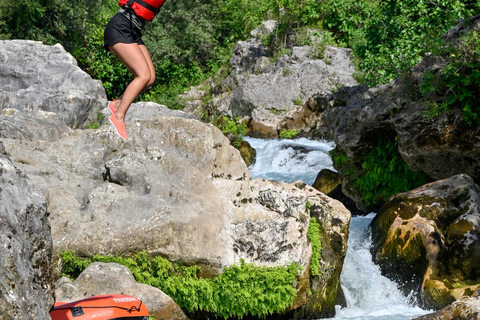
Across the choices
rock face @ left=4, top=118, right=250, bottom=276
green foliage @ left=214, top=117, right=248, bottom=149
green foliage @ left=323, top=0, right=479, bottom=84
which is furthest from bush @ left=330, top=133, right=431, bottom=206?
green foliage @ left=214, top=117, right=248, bottom=149

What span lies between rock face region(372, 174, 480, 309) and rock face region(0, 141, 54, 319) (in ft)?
21.5

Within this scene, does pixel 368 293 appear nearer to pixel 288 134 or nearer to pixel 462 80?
pixel 462 80

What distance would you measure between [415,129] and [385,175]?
1618mm

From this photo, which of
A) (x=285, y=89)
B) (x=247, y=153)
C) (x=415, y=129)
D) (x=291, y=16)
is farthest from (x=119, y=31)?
(x=291, y=16)

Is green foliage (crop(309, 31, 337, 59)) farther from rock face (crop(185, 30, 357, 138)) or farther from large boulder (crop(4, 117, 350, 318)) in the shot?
large boulder (crop(4, 117, 350, 318))

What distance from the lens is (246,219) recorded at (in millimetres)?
8555

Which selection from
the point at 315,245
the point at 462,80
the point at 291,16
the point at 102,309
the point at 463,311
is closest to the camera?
the point at 463,311

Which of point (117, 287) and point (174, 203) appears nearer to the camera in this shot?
point (117, 287)

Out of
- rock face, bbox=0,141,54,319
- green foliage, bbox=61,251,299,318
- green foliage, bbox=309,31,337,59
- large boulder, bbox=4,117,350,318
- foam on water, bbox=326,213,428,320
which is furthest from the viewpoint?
green foliage, bbox=309,31,337,59

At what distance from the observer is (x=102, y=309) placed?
6.07 meters

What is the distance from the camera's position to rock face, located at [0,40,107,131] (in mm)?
11586

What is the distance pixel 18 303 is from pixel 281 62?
20.1m

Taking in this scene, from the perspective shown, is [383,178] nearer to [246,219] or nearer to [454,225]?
[454,225]

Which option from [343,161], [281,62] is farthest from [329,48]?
[343,161]
